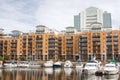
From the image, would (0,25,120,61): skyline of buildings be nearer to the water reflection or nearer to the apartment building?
the apartment building

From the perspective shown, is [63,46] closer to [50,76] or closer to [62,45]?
[62,45]

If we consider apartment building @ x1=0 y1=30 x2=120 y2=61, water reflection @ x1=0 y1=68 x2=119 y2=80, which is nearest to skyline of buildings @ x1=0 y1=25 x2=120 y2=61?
apartment building @ x1=0 y1=30 x2=120 y2=61

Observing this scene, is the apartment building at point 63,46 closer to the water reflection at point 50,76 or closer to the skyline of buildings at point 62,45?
the skyline of buildings at point 62,45

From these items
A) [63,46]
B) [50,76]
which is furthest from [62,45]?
[50,76]

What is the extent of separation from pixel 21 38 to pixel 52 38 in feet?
63.3

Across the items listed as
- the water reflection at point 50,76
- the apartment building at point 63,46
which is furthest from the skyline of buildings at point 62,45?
the water reflection at point 50,76

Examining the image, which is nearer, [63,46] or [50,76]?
[50,76]

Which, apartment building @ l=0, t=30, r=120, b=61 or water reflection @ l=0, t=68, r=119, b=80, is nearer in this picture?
water reflection @ l=0, t=68, r=119, b=80

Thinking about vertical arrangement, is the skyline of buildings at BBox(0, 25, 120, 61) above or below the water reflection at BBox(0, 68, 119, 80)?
above

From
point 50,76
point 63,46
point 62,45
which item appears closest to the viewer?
point 50,76

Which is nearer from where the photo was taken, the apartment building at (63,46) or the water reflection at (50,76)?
the water reflection at (50,76)

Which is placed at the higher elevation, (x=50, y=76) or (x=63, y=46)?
(x=63, y=46)

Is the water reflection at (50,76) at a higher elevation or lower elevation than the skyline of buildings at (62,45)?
lower

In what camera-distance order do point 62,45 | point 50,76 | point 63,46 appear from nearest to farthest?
1. point 50,76
2. point 62,45
3. point 63,46
